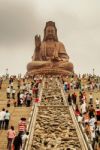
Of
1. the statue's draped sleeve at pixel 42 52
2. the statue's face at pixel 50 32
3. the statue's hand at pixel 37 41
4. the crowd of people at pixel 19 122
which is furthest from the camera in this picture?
the statue's face at pixel 50 32

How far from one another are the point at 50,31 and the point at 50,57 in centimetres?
418

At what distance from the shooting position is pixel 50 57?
47.8 meters

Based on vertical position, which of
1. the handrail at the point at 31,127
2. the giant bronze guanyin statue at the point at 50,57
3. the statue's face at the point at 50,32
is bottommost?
the handrail at the point at 31,127

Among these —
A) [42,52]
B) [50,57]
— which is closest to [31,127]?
[50,57]

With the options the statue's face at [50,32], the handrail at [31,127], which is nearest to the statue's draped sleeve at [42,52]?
the statue's face at [50,32]

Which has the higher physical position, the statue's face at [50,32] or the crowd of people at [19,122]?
the statue's face at [50,32]

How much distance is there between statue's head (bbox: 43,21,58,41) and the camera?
50469mm

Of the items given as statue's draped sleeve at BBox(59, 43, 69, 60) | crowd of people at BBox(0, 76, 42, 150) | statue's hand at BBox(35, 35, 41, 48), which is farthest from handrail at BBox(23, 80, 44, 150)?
statue's draped sleeve at BBox(59, 43, 69, 60)

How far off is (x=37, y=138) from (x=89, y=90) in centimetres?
1687

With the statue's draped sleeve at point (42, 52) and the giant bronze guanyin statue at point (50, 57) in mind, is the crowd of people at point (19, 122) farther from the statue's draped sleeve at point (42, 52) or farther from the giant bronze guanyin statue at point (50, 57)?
the statue's draped sleeve at point (42, 52)

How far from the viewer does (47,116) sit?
68.0ft

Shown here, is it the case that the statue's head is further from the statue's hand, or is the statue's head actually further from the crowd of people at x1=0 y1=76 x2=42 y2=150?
the crowd of people at x1=0 y1=76 x2=42 y2=150

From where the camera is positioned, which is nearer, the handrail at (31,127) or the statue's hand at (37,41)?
the handrail at (31,127)

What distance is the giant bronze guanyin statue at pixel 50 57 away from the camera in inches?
1773
